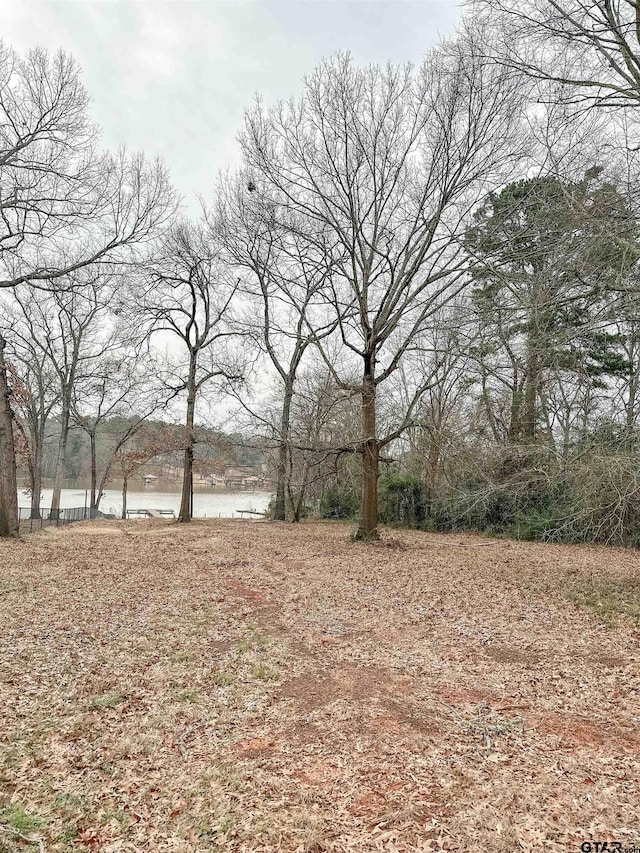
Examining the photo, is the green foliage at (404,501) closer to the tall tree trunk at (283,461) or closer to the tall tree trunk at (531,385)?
the tall tree trunk at (283,461)

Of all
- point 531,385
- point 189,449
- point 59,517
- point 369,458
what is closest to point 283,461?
point 189,449

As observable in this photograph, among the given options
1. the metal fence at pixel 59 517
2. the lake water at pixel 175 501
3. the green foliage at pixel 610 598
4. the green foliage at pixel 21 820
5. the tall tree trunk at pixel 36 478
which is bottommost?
the lake water at pixel 175 501

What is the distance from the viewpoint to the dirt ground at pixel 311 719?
86.7 inches

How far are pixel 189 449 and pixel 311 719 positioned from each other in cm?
1530

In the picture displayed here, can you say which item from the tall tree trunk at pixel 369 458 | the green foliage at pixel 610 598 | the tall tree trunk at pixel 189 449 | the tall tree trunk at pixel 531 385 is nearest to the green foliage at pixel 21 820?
the green foliage at pixel 610 598

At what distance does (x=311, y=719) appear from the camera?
10.5ft

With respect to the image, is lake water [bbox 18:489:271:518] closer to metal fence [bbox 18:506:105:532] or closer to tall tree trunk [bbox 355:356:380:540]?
metal fence [bbox 18:506:105:532]

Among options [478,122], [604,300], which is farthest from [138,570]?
[478,122]

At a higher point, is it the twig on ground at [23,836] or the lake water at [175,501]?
the twig on ground at [23,836]

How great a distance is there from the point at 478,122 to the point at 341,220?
129 inches

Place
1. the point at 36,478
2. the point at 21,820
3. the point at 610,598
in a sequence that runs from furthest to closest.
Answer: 1. the point at 36,478
2. the point at 610,598
3. the point at 21,820

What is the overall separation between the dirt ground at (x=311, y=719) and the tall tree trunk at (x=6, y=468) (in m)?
4.62

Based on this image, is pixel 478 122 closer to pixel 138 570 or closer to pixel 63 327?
pixel 138 570

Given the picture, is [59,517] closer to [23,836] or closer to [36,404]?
[36,404]
